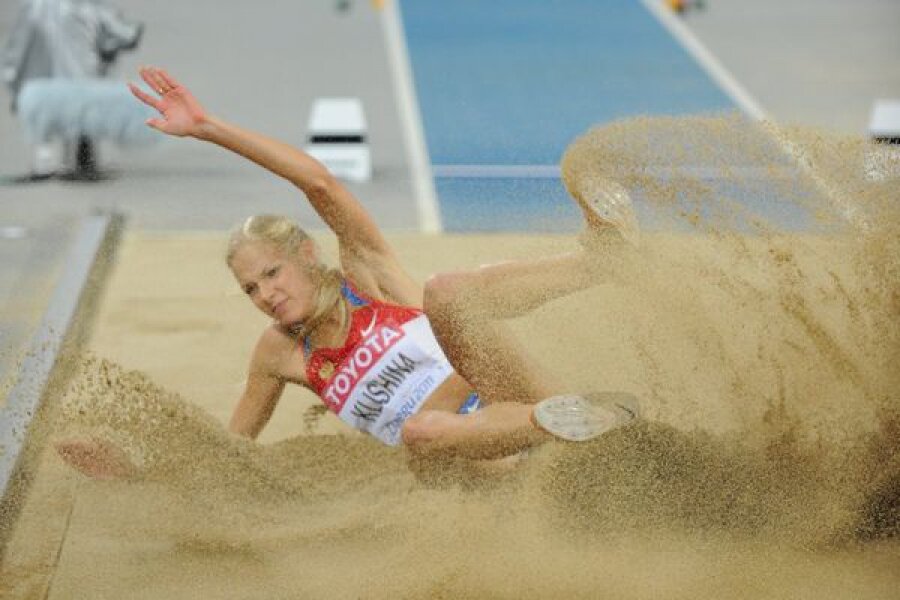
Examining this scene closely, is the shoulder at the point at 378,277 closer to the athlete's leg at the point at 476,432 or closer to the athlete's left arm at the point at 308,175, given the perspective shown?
the athlete's left arm at the point at 308,175

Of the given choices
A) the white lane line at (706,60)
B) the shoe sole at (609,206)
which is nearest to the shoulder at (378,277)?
the shoe sole at (609,206)

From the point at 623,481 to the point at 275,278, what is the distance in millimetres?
1243

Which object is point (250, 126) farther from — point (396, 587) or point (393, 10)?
point (396, 587)

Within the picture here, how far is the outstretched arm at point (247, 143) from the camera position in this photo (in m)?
5.64

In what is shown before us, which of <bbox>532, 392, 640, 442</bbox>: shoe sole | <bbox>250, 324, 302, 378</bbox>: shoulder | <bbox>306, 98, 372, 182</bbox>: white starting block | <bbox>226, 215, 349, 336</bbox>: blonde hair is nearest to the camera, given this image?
<bbox>532, 392, 640, 442</bbox>: shoe sole

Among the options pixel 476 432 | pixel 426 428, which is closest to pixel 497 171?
pixel 426 428

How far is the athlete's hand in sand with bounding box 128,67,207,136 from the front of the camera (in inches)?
222

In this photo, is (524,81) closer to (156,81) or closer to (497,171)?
(497,171)

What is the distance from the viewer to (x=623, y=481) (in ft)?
17.9

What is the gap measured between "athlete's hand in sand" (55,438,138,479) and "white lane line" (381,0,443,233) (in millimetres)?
4206

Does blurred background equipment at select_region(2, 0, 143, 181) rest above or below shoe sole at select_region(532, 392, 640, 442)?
below

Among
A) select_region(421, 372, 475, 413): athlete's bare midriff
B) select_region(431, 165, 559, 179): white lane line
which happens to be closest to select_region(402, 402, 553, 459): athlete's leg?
select_region(421, 372, 475, 413): athlete's bare midriff

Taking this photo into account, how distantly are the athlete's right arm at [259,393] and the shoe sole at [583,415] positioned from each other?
1.16m

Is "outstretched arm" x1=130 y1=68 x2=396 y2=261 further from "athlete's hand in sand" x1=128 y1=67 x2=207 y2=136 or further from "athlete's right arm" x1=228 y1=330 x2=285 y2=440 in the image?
"athlete's right arm" x1=228 y1=330 x2=285 y2=440
